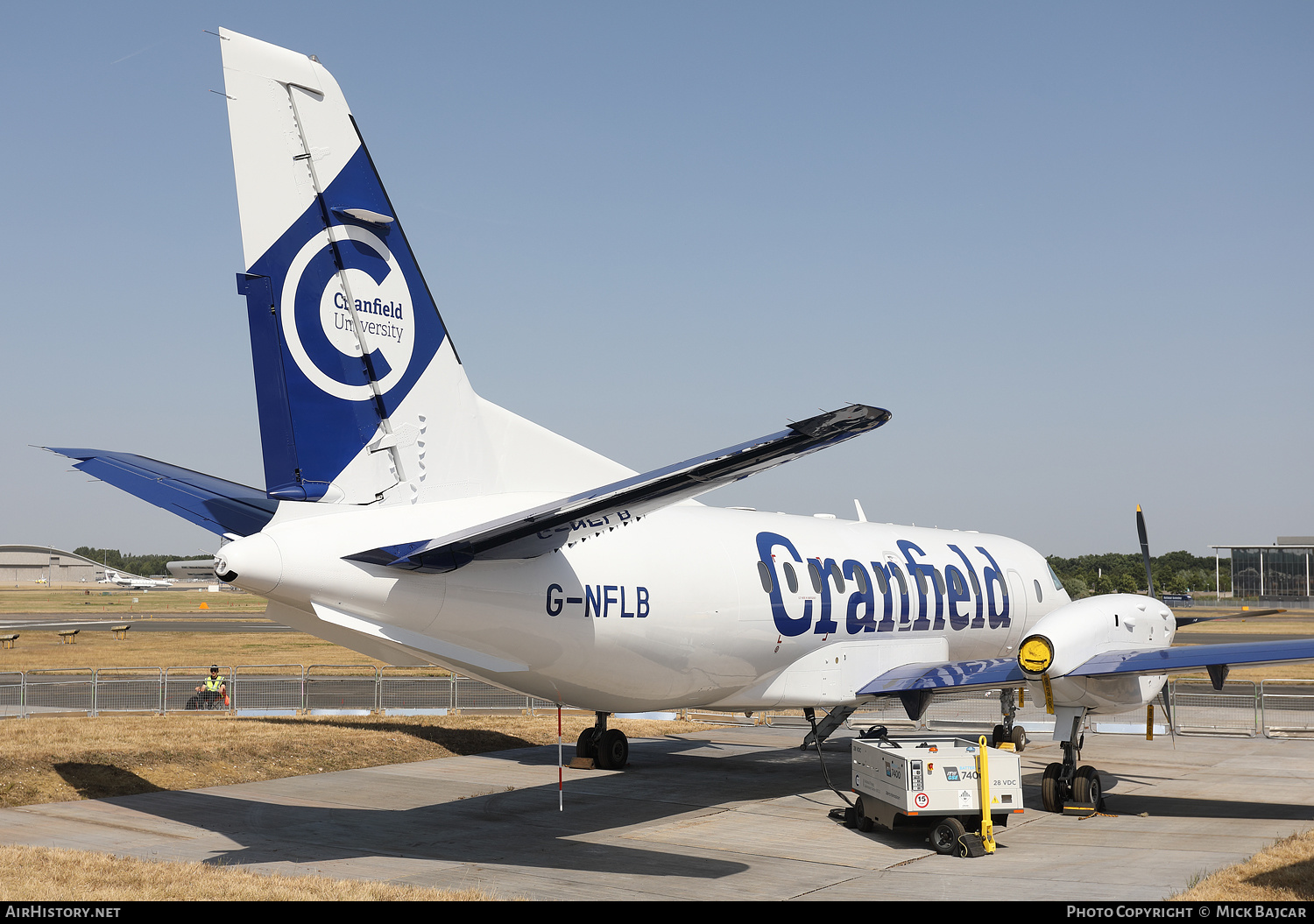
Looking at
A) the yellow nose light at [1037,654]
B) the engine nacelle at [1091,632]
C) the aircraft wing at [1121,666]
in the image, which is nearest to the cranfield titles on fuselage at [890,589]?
the aircraft wing at [1121,666]

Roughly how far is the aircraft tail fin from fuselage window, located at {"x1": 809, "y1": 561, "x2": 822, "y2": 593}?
18.3 feet

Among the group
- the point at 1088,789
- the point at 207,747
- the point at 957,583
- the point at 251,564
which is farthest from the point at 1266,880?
the point at 207,747

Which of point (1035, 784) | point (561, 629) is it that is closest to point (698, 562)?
point (561, 629)

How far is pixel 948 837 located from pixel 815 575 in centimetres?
421

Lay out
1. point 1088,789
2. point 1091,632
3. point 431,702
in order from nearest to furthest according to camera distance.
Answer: point 1088,789
point 1091,632
point 431,702

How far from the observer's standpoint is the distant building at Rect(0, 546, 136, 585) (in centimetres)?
15112

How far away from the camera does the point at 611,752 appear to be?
16.3 meters

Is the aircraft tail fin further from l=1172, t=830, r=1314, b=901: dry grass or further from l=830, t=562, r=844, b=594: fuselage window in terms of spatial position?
l=1172, t=830, r=1314, b=901: dry grass

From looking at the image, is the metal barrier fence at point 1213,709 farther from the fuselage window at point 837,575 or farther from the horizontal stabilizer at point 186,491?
the horizontal stabilizer at point 186,491

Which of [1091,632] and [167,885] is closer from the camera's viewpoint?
[167,885]

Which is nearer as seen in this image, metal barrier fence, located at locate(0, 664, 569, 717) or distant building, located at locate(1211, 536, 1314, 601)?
metal barrier fence, located at locate(0, 664, 569, 717)

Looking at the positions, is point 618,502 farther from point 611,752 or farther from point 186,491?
point 611,752

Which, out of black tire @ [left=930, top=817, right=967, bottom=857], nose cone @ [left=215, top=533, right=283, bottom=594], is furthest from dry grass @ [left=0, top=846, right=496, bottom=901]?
black tire @ [left=930, top=817, right=967, bottom=857]

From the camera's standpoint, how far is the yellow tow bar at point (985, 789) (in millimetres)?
10836
